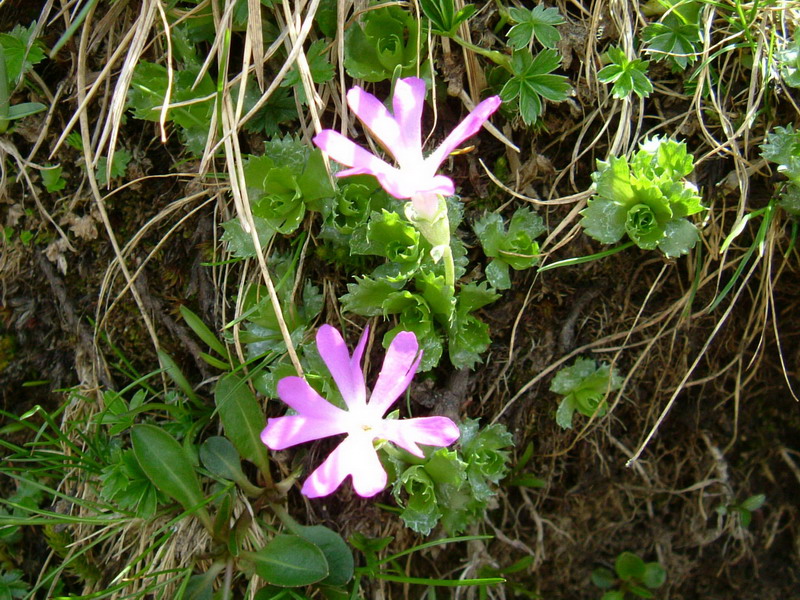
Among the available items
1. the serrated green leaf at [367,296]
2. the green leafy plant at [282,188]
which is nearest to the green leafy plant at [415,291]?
the serrated green leaf at [367,296]

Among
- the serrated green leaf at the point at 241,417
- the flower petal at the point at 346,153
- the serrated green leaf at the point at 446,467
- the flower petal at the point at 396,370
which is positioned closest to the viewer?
the flower petal at the point at 346,153

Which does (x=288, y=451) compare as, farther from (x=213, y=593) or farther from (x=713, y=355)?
(x=713, y=355)

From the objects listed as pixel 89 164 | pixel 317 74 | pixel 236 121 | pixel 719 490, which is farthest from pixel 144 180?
pixel 719 490

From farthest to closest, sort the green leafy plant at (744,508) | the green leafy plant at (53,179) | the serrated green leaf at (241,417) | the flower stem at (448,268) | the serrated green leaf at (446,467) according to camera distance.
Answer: the green leafy plant at (744,508), the green leafy plant at (53,179), the serrated green leaf at (241,417), the serrated green leaf at (446,467), the flower stem at (448,268)

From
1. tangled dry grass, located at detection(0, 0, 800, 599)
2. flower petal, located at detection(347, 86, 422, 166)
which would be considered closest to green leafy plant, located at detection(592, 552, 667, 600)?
tangled dry grass, located at detection(0, 0, 800, 599)

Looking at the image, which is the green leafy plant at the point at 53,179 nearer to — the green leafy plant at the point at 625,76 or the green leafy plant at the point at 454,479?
the green leafy plant at the point at 454,479

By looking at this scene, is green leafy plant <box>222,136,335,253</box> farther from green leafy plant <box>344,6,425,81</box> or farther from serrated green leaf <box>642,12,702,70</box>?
serrated green leaf <box>642,12,702,70</box>

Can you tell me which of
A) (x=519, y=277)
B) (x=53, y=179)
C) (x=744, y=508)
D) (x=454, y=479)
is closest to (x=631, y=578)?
(x=744, y=508)
